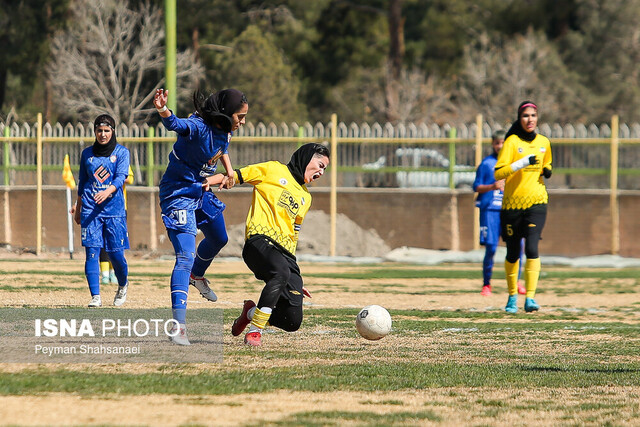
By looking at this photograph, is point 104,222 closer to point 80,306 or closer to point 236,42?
point 80,306

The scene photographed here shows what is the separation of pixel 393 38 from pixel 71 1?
12138 millimetres

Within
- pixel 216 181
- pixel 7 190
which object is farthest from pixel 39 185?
pixel 216 181

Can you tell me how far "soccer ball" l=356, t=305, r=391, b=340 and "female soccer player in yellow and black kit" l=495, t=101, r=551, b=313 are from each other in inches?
140

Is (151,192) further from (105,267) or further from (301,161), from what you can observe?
(301,161)

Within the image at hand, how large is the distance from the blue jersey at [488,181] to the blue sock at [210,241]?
16.7 ft

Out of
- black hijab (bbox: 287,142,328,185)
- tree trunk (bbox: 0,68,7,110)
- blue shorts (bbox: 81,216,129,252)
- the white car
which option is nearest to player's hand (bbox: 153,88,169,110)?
black hijab (bbox: 287,142,328,185)

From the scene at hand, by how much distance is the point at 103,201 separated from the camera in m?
11.7

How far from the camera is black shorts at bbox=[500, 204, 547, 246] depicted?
12.5m

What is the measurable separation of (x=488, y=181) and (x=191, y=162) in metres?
6.52

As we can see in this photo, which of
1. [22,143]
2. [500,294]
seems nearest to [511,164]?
[500,294]

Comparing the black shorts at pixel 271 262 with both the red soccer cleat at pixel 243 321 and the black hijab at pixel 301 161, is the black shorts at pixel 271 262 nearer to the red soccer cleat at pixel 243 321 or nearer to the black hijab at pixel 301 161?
the red soccer cleat at pixel 243 321

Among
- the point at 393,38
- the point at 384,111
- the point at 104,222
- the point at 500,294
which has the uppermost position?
the point at 393,38

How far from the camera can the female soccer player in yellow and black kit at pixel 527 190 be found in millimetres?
12438

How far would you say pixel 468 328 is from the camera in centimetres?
1093
